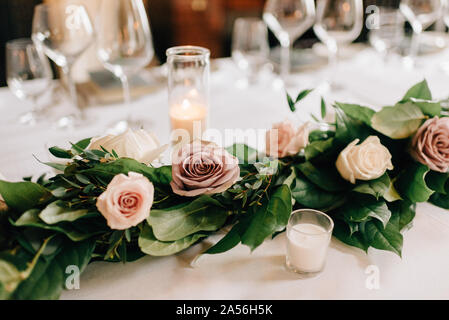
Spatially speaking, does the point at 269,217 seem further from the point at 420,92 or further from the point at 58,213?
the point at 420,92

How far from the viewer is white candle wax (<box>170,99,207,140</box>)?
81 cm

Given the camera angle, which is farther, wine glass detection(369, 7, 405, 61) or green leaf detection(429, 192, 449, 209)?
wine glass detection(369, 7, 405, 61)

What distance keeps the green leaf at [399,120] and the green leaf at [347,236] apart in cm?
17

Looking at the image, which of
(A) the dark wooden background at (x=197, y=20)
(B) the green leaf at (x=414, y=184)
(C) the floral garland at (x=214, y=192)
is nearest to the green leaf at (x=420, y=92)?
(C) the floral garland at (x=214, y=192)

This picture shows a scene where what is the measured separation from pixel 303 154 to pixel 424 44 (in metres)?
1.13

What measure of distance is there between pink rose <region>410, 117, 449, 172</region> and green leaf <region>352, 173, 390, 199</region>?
81mm

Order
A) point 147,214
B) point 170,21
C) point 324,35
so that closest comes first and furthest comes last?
1. point 147,214
2. point 324,35
3. point 170,21

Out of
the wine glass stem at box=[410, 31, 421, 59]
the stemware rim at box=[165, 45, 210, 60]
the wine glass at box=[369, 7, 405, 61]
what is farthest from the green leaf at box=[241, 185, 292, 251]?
the wine glass stem at box=[410, 31, 421, 59]

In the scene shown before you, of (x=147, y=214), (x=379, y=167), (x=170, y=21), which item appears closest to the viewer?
(x=147, y=214)

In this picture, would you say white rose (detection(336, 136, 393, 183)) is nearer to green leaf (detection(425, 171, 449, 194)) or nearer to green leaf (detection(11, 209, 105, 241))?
green leaf (detection(425, 171, 449, 194))

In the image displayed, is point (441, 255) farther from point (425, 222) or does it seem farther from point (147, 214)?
point (147, 214)

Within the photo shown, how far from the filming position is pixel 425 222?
2.22ft

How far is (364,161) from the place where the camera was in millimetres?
612

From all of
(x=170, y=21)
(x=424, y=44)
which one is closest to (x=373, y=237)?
(x=424, y=44)
